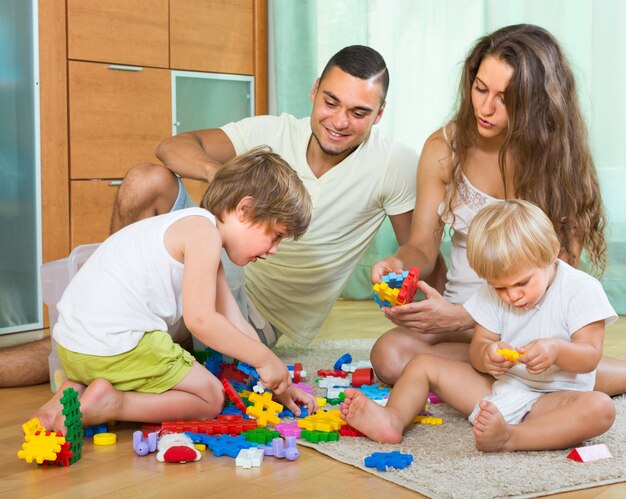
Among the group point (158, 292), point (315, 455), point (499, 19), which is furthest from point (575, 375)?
point (499, 19)

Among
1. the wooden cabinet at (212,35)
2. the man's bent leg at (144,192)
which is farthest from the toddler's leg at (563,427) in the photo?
the wooden cabinet at (212,35)

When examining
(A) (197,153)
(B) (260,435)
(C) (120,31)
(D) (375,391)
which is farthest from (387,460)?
(C) (120,31)

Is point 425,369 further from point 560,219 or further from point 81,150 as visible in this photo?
point 81,150

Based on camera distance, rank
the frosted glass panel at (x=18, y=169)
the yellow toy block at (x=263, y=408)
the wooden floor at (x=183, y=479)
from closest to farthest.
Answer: the wooden floor at (x=183, y=479)
the yellow toy block at (x=263, y=408)
the frosted glass panel at (x=18, y=169)

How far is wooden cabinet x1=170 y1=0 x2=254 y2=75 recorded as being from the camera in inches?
124

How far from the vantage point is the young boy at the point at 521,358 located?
1.44 meters

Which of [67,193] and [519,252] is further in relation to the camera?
[67,193]

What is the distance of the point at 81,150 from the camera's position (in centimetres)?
280

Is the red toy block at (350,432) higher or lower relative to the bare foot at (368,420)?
lower

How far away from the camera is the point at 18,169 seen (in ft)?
8.71

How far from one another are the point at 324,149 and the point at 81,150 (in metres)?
1.10

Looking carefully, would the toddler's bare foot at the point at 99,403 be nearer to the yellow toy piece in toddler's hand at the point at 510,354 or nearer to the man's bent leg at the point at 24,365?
the man's bent leg at the point at 24,365

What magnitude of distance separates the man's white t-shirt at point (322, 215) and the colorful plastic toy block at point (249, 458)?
0.73 m

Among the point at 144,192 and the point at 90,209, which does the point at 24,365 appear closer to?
the point at 144,192
